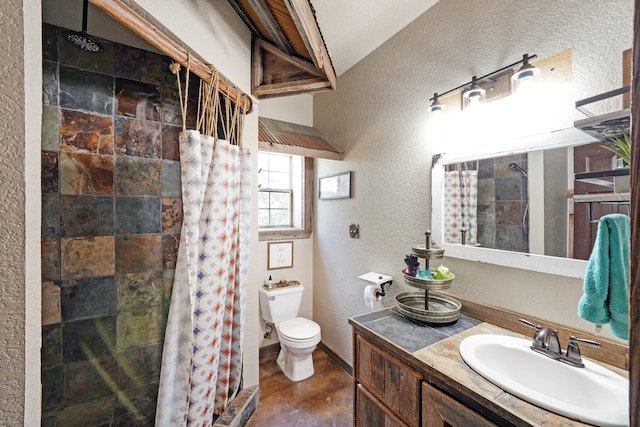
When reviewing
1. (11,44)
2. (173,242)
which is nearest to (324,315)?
(173,242)

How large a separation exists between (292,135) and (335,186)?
63 cm

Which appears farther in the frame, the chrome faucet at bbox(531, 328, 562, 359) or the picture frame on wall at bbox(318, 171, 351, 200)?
the picture frame on wall at bbox(318, 171, 351, 200)

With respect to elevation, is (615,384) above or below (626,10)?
below

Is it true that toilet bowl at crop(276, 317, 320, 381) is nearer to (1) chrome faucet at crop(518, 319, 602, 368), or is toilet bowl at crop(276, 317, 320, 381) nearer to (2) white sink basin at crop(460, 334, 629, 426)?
(2) white sink basin at crop(460, 334, 629, 426)

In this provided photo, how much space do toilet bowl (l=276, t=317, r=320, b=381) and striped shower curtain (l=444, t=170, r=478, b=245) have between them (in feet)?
4.51

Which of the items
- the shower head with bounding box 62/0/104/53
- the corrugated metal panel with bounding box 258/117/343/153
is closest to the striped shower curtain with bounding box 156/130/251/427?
the shower head with bounding box 62/0/104/53

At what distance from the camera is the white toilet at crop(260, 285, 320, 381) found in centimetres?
212

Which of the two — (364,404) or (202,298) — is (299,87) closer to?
(202,298)

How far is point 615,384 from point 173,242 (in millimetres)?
1825

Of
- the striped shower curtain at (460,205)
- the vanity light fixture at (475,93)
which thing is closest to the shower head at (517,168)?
the striped shower curtain at (460,205)

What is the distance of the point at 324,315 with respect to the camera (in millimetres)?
2670

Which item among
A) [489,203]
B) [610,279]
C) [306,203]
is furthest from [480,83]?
[306,203]

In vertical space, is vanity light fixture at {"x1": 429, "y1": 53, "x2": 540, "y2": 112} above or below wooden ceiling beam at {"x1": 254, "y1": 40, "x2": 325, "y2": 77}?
below

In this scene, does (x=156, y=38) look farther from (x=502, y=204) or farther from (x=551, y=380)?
(x=551, y=380)
